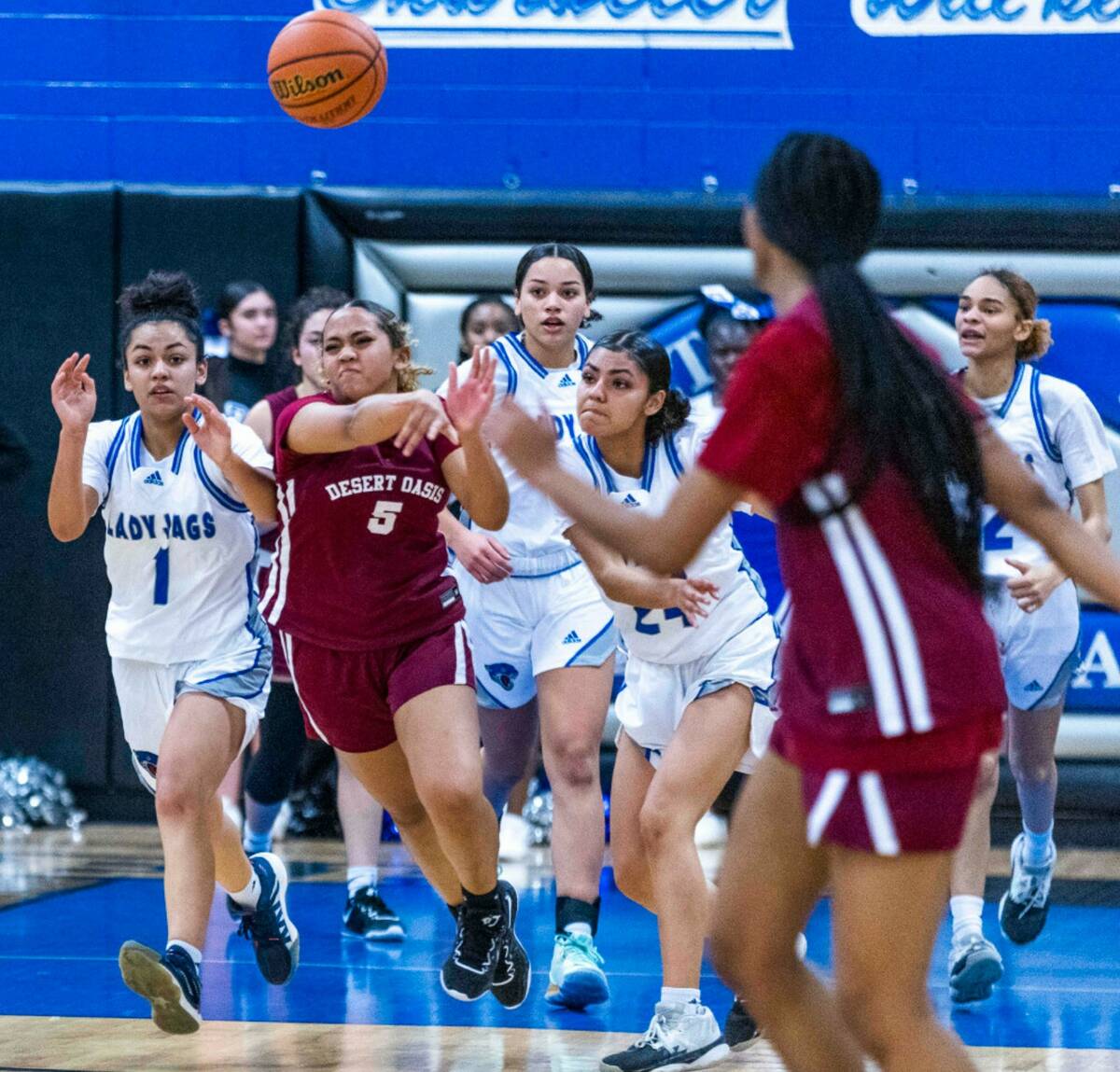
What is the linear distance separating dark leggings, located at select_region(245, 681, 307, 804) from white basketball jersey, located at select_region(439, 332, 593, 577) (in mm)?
1309

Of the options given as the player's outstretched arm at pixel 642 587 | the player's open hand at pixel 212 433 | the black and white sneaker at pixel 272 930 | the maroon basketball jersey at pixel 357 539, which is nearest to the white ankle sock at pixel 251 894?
the black and white sneaker at pixel 272 930

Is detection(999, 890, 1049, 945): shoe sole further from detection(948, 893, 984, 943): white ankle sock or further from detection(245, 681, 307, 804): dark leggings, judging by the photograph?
detection(245, 681, 307, 804): dark leggings

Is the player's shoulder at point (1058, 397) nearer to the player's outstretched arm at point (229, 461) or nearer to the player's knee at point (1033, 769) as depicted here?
the player's knee at point (1033, 769)

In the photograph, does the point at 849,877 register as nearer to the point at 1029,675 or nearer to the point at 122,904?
the point at 1029,675

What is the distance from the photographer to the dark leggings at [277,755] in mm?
6348

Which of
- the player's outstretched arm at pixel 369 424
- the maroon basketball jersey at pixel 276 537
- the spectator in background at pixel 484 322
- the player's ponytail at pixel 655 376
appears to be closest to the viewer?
the player's outstretched arm at pixel 369 424

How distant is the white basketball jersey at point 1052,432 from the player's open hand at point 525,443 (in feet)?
9.09

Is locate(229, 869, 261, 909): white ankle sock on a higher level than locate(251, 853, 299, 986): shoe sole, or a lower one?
higher

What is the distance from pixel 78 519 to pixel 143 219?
3.58 meters

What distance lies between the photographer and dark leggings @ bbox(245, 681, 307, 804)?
20.8 ft

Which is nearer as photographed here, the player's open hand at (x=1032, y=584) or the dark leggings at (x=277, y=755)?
the player's open hand at (x=1032, y=584)

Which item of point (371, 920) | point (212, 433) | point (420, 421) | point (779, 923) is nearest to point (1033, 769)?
point (371, 920)

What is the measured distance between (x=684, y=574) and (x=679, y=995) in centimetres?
100

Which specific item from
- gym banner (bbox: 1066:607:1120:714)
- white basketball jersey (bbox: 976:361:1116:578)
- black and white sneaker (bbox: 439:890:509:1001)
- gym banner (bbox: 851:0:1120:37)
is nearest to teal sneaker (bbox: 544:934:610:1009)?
black and white sneaker (bbox: 439:890:509:1001)
